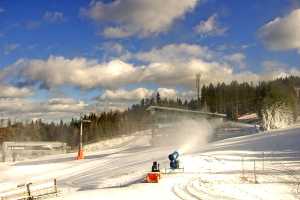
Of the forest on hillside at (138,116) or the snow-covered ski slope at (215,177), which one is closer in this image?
the snow-covered ski slope at (215,177)

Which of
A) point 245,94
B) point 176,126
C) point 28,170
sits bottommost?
point 28,170

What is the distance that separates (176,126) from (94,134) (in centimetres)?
6203

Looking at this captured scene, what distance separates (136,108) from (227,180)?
164m

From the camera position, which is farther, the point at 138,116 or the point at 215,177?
the point at 138,116

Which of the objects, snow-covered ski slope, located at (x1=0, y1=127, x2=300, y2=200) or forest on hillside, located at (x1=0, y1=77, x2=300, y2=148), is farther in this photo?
forest on hillside, located at (x1=0, y1=77, x2=300, y2=148)

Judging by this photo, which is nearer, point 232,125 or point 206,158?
point 206,158

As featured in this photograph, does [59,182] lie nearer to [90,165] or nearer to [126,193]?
[90,165]

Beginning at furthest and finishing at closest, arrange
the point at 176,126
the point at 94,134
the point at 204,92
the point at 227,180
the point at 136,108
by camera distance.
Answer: the point at 136,108 < the point at 204,92 < the point at 94,134 < the point at 176,126 < the point at 227,180

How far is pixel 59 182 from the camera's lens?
36.3 metres

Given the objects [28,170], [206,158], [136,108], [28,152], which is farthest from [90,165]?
[136,108]

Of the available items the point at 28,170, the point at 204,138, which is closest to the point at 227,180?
the point at 28,170

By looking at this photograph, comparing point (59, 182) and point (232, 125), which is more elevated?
point (232, 125)

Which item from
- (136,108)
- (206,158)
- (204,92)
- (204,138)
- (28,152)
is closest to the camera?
(206,158)

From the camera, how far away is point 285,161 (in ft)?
105
